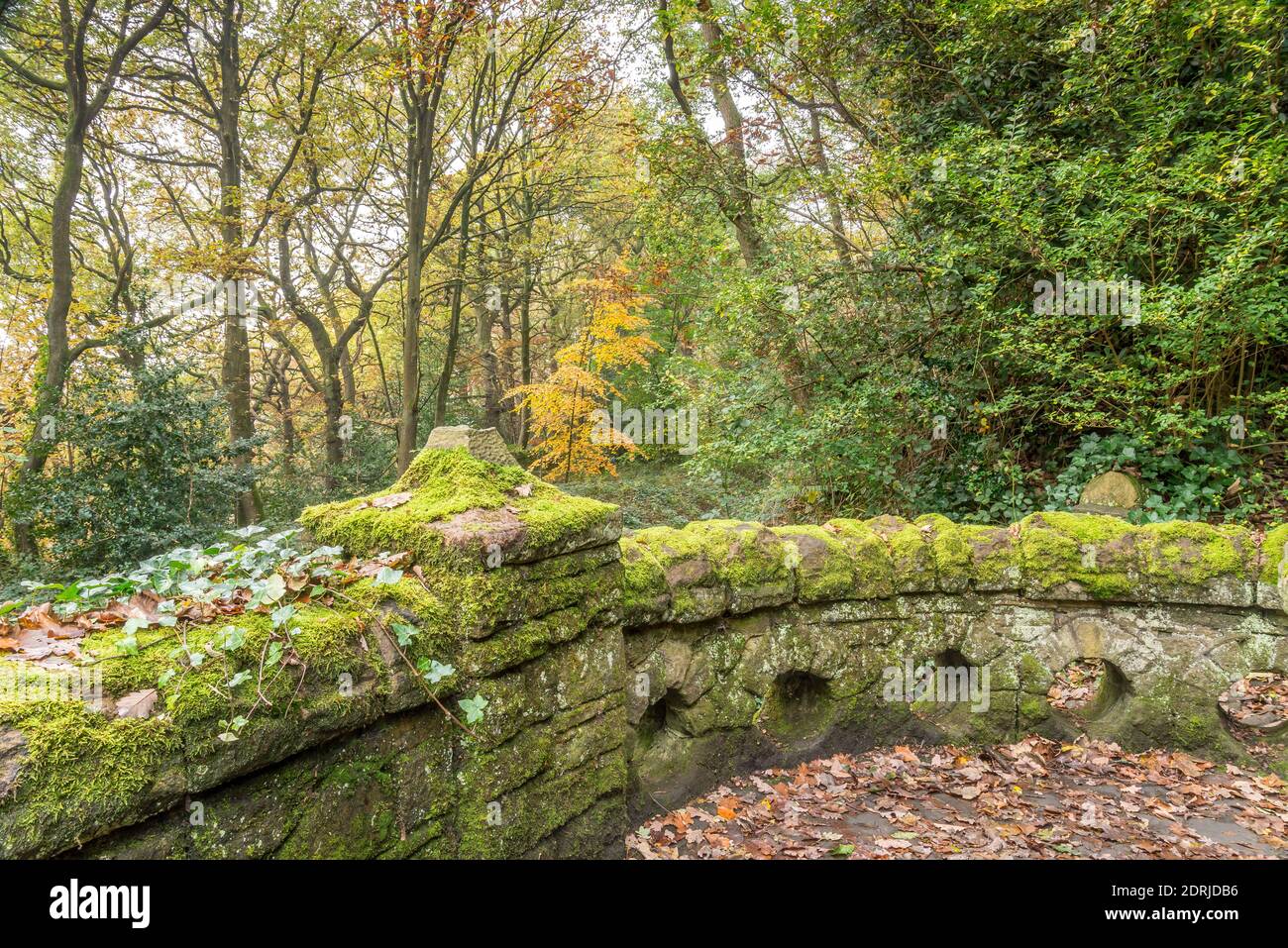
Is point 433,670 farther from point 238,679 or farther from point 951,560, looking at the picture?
point 951,560

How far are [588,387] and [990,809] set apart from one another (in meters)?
9.64

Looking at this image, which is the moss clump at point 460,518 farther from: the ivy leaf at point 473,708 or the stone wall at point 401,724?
the ivy leaf at point 473,708

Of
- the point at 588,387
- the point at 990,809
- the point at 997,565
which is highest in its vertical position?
the point at 588,387

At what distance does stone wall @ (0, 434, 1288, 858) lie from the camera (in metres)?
1.57

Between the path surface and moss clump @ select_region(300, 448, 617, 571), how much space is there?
1.64m

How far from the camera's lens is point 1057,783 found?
3.68m

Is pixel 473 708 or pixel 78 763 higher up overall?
pixel 78 763

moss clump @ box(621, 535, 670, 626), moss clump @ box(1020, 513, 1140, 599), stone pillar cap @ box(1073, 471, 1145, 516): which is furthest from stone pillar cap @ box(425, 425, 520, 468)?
stone pillar cap @ box(1073, 471, 1145, 516)

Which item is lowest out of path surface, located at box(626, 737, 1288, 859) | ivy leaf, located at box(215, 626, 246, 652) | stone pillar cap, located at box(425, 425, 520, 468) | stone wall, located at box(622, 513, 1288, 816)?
path surface, located at box(626, 737, 1288, 859)

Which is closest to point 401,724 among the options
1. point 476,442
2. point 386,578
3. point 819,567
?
point 386,578

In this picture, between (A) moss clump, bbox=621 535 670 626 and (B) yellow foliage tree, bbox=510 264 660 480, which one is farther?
(B) yellow foliage tree, bbox=510 264 660 480

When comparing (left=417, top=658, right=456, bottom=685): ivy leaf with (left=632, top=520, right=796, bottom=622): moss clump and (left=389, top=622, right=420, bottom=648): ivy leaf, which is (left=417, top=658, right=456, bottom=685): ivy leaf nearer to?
(left=389, top=622, right=420, bottom=648): ivy leaf

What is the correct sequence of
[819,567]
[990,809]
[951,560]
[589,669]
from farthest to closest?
[951,560]
[819,567]
[990,809]
[589,669]

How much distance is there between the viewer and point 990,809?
11.1 ft
